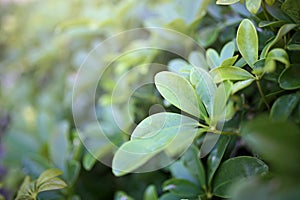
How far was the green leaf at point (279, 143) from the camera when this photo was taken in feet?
0.92

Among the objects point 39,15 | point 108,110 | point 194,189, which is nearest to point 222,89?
point 194,189

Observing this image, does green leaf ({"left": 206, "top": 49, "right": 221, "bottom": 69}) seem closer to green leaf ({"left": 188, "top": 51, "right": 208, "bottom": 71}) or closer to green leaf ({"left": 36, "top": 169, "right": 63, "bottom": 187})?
green leaf ({"left": 188, "top": 51, "right": 208, "bottom": 71})

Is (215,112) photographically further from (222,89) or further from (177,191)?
(177,191)

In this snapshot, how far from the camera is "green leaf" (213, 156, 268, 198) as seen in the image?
0.48 metres

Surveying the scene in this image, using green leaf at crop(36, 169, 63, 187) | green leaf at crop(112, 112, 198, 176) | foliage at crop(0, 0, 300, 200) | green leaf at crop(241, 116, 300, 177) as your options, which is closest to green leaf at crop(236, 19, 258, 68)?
foliage at crop(0, 0, 300, 200)

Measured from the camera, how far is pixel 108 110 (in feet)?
3.13

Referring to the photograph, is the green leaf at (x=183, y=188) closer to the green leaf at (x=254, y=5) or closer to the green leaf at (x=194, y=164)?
the green leaf at (x=194, y=164)

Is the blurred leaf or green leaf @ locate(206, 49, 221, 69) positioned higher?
the blurred leaf

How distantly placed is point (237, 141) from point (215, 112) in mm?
177

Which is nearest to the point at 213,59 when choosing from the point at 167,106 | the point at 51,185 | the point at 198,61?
the point at 198,61

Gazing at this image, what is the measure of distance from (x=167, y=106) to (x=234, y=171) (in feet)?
0.77

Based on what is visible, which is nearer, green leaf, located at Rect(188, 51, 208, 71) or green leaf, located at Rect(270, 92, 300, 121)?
green leaf, located at Rect(270, 92, 300, 121)

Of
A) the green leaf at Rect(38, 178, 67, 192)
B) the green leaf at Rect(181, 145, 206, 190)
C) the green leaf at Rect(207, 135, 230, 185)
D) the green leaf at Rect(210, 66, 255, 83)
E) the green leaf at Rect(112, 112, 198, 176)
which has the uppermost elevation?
the green leaf at Rect(210, 66, 255, 83)

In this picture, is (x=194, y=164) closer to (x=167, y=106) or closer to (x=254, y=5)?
(x=167, y=106)
